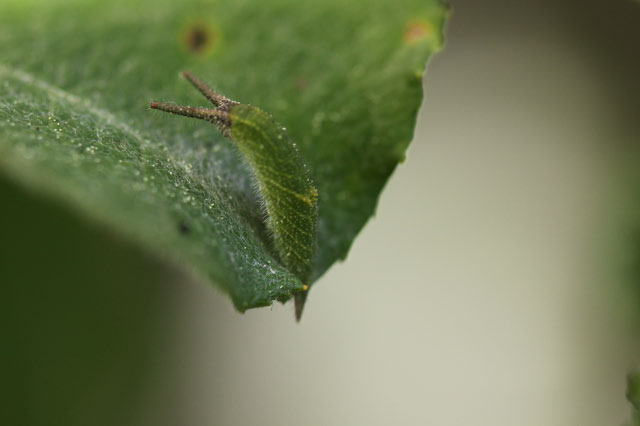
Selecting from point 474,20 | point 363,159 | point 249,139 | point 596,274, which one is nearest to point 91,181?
point 249,139

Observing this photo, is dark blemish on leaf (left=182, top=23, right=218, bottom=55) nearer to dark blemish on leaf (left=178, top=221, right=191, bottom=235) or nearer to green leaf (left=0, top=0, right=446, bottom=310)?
green leaf (left=0, top=0, right=446, bottom=310)

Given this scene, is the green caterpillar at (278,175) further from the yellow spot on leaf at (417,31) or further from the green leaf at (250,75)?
the yellow spot on leaf at (417,31)

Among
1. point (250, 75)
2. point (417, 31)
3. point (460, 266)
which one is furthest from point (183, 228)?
point (460, 266)

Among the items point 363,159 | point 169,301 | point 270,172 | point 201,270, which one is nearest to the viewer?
point 201,270

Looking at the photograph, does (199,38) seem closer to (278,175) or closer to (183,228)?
(278,175)

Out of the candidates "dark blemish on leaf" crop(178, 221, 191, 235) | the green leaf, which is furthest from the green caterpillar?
"dark blemish on leaf" crop(178, 221, 191, 235)

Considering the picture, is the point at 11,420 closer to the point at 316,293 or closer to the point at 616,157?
the point at 316,293
